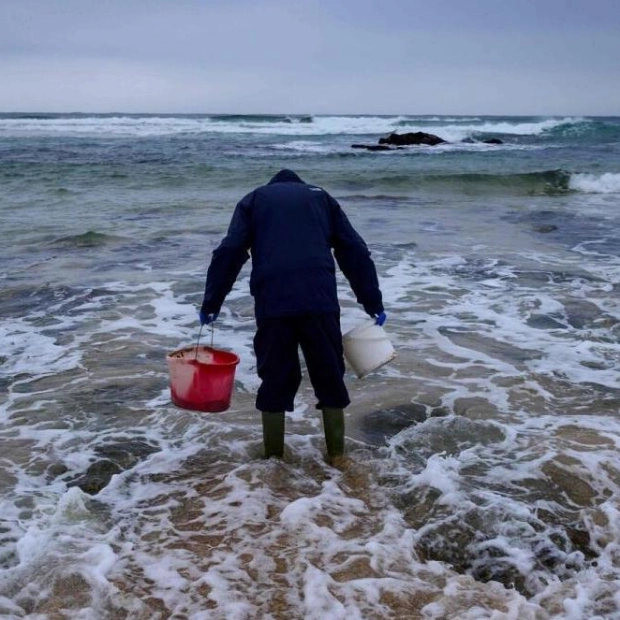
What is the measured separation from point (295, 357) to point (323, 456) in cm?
79

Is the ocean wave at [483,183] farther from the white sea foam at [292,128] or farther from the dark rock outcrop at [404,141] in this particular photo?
the white sea foam at [292,128]

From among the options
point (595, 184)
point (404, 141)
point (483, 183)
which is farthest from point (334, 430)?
point (404, 141)

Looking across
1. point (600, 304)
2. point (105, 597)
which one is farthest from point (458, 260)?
point (105, 597)

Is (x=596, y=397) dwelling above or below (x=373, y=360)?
below

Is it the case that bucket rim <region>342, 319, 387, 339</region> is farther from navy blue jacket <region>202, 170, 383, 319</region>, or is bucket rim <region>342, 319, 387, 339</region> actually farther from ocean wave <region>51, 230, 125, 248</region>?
ocean wave <region>51, 230, 125, 248</region>

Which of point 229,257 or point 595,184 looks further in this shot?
point 595,184

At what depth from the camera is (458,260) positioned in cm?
1092

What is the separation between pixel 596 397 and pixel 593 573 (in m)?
2.36

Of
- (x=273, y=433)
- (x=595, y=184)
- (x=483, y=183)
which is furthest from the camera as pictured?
(x=483, y=183)

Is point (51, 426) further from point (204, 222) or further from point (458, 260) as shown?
point (204, 222)

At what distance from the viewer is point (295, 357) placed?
436 centimetres

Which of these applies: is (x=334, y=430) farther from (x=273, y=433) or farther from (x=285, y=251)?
(x=285, y=251)

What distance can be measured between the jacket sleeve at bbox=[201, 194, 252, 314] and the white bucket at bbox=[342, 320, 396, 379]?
856 mm

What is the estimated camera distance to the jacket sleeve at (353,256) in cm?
439
